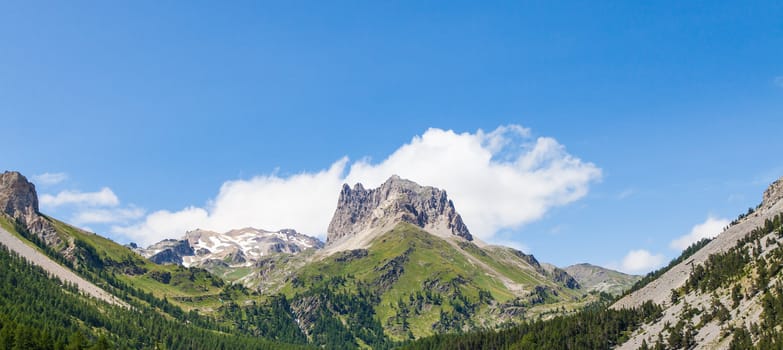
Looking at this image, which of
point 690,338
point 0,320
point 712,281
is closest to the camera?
point 690,338

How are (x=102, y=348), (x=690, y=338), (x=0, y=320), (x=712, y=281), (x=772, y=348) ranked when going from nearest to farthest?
(x=772, y=348)
(x=102, y=348)
(x=690, y=338)
(x=0, y=320)
(x=712, y=281)

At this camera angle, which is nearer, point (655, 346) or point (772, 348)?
point (772, 348)

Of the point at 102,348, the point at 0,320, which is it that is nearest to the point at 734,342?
the point at 102,348

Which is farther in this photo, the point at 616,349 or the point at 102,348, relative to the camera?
the point at 616,349

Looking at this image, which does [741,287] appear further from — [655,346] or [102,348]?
[102,348]

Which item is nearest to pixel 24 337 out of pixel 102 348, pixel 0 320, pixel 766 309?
pixel 102 348

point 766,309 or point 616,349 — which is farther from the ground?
point 766,309

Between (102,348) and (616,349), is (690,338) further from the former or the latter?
(102,348)

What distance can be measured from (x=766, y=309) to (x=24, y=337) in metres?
189

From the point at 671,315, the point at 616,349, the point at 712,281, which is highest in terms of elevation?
the point at 712,281

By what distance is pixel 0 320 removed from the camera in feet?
600

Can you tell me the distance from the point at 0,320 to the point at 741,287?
748 feet

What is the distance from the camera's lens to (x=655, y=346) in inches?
6914

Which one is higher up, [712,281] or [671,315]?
[712,281]
